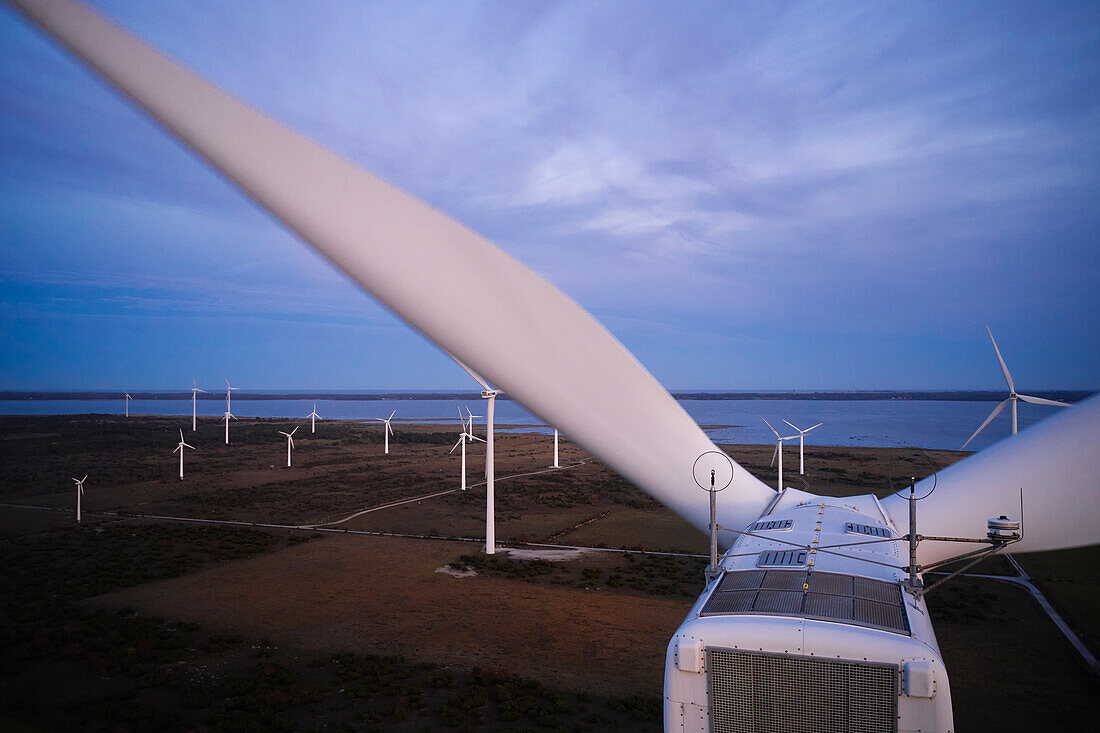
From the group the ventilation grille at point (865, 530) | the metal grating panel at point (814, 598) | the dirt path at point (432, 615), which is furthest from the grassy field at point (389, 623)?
the metal grating panel at point (814, 598)

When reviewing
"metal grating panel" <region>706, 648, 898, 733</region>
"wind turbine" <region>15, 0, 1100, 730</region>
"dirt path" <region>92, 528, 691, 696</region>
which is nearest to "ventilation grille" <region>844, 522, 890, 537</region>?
"wind turbine" <region>15, 0, 1100, 730</region>

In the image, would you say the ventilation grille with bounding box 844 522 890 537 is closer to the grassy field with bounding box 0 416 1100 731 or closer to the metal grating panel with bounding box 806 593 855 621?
the metal grating panel with bounding box 806 593 855 621

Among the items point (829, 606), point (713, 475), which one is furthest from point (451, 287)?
point (829, 606)

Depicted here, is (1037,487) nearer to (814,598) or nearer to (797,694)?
(814,598)

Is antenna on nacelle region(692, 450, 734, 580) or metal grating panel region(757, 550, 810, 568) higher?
antenna on nacelle region(692, 450, 734, 580)

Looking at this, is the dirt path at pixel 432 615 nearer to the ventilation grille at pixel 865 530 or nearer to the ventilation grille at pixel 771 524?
the ventilation grille at pixel 771 524

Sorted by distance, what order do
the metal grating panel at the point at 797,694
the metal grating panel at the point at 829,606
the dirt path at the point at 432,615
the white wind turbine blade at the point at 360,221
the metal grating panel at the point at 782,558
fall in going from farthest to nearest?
the dirt path at the point at 432,615, the metal grating panel at the point at 782,558, the metal grating panel at the point at 829,606, the metal grating panel at the point at 797,694, the white wind turbine blade at the point at 360,221

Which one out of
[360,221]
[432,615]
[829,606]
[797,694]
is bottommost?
[432,615]
